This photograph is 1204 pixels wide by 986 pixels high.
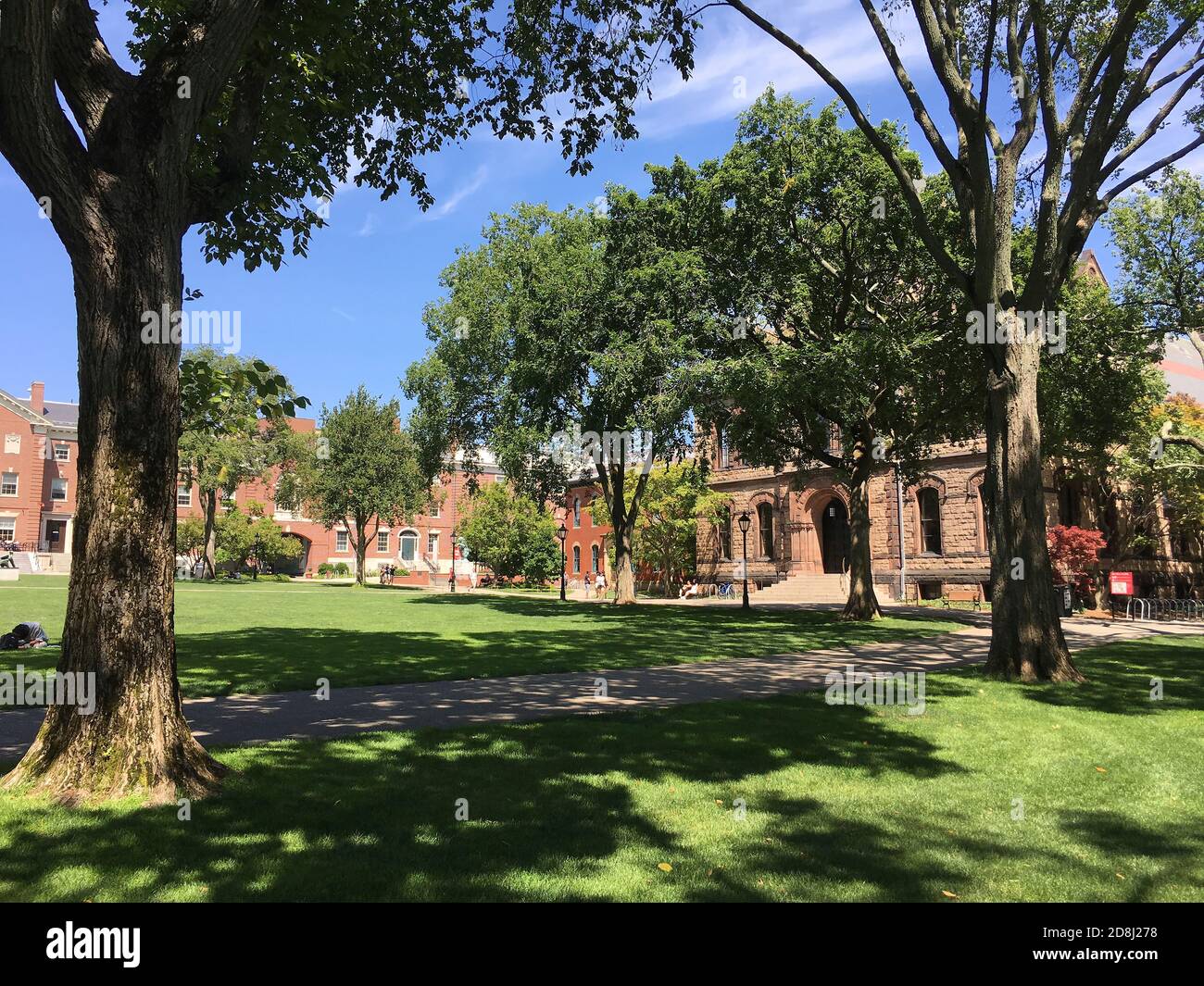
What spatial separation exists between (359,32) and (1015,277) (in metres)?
16.8

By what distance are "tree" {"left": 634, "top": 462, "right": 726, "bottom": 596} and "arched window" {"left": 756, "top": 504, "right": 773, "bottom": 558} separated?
224 cm

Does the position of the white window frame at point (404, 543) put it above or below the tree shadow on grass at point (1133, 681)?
above

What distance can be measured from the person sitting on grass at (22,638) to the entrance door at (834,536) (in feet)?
111

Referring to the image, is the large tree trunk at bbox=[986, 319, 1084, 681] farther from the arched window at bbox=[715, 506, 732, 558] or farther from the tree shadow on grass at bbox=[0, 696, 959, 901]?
the arched window at bbox=[715, 506, 732, 558]

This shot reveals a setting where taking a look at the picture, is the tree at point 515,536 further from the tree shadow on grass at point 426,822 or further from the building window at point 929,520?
the tree shadow on grass at point 426,822

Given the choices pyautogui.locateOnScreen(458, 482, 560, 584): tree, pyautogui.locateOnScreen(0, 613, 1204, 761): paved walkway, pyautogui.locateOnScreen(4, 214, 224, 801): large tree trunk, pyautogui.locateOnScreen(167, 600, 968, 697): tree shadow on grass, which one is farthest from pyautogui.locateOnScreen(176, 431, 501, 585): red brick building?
pyautogui.locateOnScreen(4, 214, 224, 801): large tree trunk

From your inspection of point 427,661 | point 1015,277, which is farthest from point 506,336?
point 427,661

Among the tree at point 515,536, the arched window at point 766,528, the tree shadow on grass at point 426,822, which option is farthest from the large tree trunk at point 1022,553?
the tree at point 515,536

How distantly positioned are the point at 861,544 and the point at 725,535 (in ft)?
71.6

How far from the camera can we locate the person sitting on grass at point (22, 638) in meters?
12.9

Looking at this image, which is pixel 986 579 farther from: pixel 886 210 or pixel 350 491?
pixel 350 491

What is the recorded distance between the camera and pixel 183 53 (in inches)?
215

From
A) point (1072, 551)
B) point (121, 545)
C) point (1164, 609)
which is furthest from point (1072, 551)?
point (121, 545)
